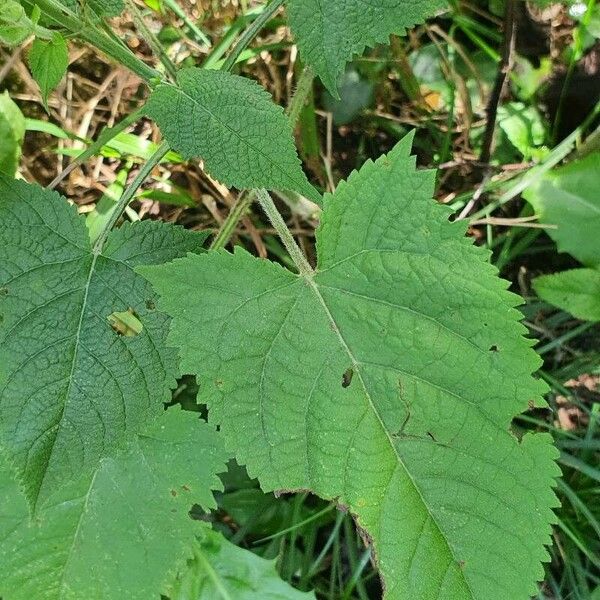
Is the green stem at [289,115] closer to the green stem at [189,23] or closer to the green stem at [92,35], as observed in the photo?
the green stem at [92,35]

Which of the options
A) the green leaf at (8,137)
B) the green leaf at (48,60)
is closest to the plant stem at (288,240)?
the green leaf at (48,60)

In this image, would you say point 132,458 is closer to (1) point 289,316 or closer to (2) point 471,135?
(1) point 289,316

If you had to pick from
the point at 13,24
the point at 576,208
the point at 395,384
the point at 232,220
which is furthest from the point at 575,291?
the point at 13,24

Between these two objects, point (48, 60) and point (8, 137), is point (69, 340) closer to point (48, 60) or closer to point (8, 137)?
point (48, 60)

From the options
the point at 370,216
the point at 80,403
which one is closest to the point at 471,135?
the point at 370,216

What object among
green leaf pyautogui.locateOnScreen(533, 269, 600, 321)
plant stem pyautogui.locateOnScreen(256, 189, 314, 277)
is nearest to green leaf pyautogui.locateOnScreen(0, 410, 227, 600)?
plant stem pyautogui.locateOnScreen(256, 189, 314, 277)

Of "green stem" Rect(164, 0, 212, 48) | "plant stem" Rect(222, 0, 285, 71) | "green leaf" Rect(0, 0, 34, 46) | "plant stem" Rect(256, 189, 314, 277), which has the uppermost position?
"plant stem" Rect(222, 0, 285, 71)

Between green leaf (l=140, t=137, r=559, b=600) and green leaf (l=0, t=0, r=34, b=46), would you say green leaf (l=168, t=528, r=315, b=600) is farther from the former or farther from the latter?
green leaf (l=0, t=0, r=34, b=46)
